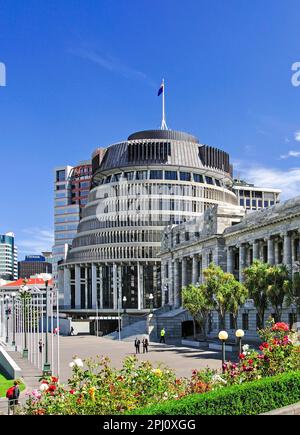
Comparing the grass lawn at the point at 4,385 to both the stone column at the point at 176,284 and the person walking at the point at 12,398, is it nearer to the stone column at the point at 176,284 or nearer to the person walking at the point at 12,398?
the person walking at the point at 12,398

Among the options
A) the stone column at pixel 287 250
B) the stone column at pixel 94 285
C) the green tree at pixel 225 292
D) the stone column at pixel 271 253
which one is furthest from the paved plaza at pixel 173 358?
the stone column at pixel 94 285

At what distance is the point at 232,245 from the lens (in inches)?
2945

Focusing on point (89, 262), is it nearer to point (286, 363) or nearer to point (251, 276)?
point (251, 276)

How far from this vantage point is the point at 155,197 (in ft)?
427

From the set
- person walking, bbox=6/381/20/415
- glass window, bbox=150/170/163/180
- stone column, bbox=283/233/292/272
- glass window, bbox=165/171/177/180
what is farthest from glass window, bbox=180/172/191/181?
person walking, bbox=6/381/20/415

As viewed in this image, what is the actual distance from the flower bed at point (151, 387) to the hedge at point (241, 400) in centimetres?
3

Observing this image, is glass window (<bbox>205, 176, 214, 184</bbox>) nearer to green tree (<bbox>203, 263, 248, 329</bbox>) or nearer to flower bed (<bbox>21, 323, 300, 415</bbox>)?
green tree (<bbox>203, 263, 248, 329</bbox>)

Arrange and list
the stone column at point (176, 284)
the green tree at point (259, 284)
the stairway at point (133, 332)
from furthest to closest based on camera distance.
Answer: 1. the stone column at point (176, 284)
2. the stairway at point (133, 332)
3. the green tree at point (259, 284)

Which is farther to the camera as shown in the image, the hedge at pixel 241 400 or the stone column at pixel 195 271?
the stone column at pixel 195 271

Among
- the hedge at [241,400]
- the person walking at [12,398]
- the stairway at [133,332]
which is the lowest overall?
the stairway at [133,332]

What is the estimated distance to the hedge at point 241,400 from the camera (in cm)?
1492

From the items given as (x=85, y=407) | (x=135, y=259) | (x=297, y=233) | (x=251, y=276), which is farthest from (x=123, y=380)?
(x=135, y=259)

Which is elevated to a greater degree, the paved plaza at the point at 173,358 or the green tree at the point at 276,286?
the green tree at the point at 276,286

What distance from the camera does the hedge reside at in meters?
14.9
